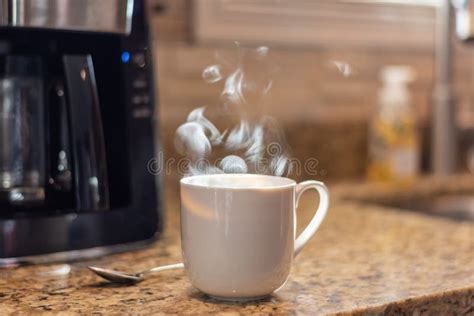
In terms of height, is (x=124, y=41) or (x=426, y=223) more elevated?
(x=124, y=41)

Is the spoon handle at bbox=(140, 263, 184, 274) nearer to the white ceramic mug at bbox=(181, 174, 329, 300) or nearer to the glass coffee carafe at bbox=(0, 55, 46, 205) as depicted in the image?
the white ceramic mug at bbox=(181, 174, 329, 300)

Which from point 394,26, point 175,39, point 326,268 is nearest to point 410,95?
point 394,26

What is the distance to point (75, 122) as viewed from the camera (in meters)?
0.82

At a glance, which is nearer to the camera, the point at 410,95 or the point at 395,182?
the point at 395,182

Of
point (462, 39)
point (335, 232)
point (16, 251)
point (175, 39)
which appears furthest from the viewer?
point (462, 39)

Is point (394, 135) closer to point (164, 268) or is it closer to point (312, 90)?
point (312, 90)

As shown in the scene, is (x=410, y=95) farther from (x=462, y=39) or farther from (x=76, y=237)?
(x=76, y=237)

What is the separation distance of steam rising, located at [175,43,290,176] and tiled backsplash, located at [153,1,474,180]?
0.53 meters

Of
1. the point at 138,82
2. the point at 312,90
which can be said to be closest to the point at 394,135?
the point at 312,90

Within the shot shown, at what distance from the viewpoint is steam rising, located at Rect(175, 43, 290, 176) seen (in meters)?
0.74

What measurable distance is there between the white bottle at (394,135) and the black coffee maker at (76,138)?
2.41 ft

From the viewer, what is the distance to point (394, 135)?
1.49 m

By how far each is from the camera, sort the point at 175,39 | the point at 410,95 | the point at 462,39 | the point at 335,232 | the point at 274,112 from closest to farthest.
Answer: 1. the point at 335,232
2. the point at 175,39
3. the point at 274,112
4. the point at 462,39
5. the point at 410,95

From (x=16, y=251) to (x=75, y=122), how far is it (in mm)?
157
